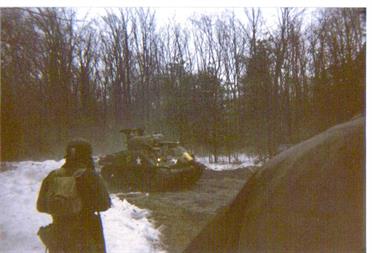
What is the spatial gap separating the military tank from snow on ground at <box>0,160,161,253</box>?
0.42m

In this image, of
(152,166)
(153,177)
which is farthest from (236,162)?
(153,177)

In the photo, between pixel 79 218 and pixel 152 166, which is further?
pixel 152 166

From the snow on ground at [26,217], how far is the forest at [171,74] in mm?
80

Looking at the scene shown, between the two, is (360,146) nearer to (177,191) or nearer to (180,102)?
(180,102)

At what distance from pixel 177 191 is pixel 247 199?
3.09 m

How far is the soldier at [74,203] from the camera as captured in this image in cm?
143

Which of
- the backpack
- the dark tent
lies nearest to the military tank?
the backpack

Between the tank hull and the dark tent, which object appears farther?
the tank hull

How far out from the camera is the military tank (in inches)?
97.3

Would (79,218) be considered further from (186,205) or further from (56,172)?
(186,205)

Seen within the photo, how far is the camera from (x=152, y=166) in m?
3.50

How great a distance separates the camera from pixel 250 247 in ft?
2.41

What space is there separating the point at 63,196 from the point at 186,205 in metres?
2.08

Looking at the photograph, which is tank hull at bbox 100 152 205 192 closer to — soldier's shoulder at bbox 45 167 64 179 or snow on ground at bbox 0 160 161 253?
snow on ground at bbox 0 160 161 253
